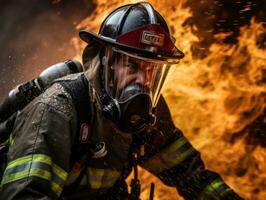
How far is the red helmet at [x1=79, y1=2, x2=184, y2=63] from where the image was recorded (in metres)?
→ 2.74

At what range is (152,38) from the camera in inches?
110

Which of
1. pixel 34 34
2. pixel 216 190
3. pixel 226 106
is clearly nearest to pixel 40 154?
pixel 216 190

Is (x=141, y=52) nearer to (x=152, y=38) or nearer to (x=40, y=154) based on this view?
(x=152, y=38)

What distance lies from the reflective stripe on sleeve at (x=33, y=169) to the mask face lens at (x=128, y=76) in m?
0.67

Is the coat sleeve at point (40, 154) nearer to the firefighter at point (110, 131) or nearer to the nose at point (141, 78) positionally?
the firefighter at point (110, 131)

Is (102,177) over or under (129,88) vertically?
under

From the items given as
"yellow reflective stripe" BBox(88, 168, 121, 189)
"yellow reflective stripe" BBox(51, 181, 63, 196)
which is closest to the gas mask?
"yellow reflective stripe" BBox(88, 168, 121, 189)

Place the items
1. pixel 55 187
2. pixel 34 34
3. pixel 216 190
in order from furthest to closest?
pixel 34 34 → pixel 216 190 → pixel 55 187

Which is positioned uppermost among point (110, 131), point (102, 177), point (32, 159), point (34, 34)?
point (32, 159)

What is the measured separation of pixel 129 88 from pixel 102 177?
24.6 inches

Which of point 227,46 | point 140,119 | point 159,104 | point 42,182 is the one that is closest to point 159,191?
point 227,46

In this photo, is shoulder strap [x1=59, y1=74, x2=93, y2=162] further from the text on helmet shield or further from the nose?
the text on helmet shield

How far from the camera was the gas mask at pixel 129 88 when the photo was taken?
273 centimetres

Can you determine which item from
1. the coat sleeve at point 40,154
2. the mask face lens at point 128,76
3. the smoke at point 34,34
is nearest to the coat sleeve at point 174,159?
the mask face lens at point 128,76
